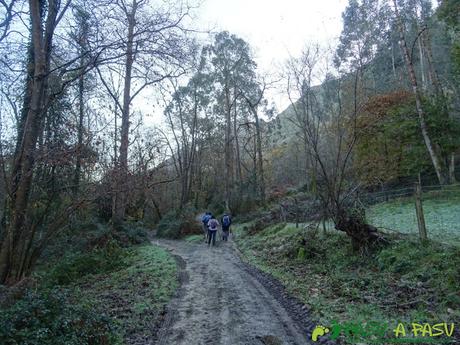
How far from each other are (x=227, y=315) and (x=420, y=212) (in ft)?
17.6

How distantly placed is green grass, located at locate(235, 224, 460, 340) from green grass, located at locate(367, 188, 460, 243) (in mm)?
1505

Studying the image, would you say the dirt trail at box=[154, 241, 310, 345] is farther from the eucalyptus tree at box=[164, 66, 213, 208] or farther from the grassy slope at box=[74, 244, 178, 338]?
the eucalyptus tree at box=[164, 66, 213, 208]

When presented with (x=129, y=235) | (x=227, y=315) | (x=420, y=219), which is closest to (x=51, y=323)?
(x=227, y=315)

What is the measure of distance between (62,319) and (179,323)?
1.93 m

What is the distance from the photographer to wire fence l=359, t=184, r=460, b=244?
948 centimetres

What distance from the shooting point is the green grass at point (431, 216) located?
10.1 meters

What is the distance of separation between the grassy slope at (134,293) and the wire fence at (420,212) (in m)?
6.17

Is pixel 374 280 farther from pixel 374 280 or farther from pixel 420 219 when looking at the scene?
pixel 420 219

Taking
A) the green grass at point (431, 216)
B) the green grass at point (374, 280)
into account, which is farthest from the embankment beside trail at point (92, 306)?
the green grass at point (431, 216)

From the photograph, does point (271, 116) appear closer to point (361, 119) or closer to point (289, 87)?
point (361, 119)

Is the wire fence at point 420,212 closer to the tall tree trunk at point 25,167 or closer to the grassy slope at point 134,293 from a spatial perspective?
the grassy slope at point 134,293

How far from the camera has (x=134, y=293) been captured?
833 centimetres

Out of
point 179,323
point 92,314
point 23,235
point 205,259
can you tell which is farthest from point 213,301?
point 205,259

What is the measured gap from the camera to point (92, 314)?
5.57m
